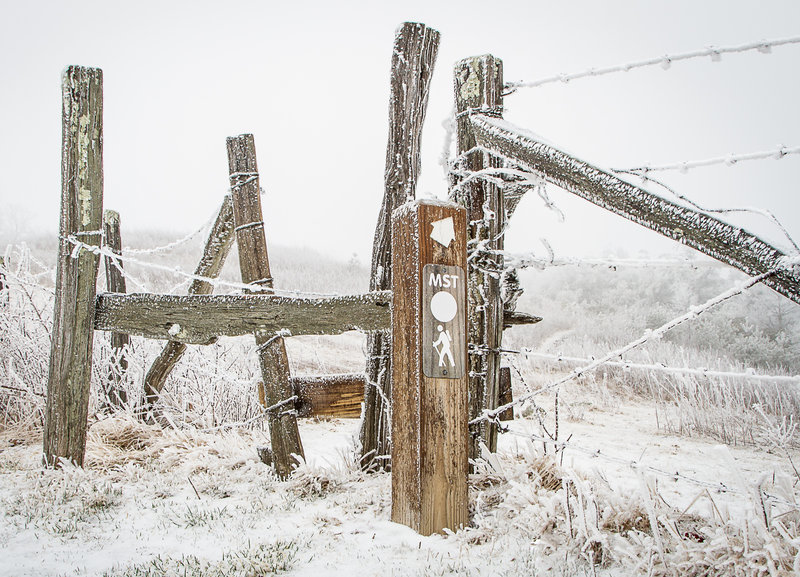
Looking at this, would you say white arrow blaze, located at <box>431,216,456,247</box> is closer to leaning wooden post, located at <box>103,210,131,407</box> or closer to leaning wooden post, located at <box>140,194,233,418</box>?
leaning wooden post, located at <box>140,194,233,418</box>

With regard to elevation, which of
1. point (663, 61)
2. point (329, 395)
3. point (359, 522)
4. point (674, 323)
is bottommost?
point (359, 522)

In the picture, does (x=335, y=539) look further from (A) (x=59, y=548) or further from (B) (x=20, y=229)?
(B) (x=20, y=229)

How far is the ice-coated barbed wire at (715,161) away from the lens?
158cm

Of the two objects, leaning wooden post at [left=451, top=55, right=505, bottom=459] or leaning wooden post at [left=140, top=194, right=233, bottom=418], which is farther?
leaning wooden post at [left=140, top=194, right=233, bottom=418]

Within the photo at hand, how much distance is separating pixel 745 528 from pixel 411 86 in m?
2.47

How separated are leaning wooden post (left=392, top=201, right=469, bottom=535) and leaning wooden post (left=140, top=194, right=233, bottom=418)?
6.72 feet

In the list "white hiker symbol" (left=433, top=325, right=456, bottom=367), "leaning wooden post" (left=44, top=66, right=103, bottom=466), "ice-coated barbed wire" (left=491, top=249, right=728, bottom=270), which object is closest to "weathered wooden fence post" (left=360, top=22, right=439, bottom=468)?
"ice-coated barbed wire" (left=491, top=249, right=728, bottom=270)

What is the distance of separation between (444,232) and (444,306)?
0.94 ft

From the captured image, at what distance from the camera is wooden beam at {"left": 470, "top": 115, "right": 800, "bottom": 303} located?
1.37m

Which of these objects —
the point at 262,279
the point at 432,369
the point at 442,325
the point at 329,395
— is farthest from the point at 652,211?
the point at 262,279

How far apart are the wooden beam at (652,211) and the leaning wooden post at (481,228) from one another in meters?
0.33

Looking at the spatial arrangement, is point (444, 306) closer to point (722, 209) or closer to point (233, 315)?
point (722, 209)

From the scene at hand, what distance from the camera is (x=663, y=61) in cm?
201

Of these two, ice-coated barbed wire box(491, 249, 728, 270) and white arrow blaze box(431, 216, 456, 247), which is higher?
white arrow blaze box(431, 216, 456, 247)
